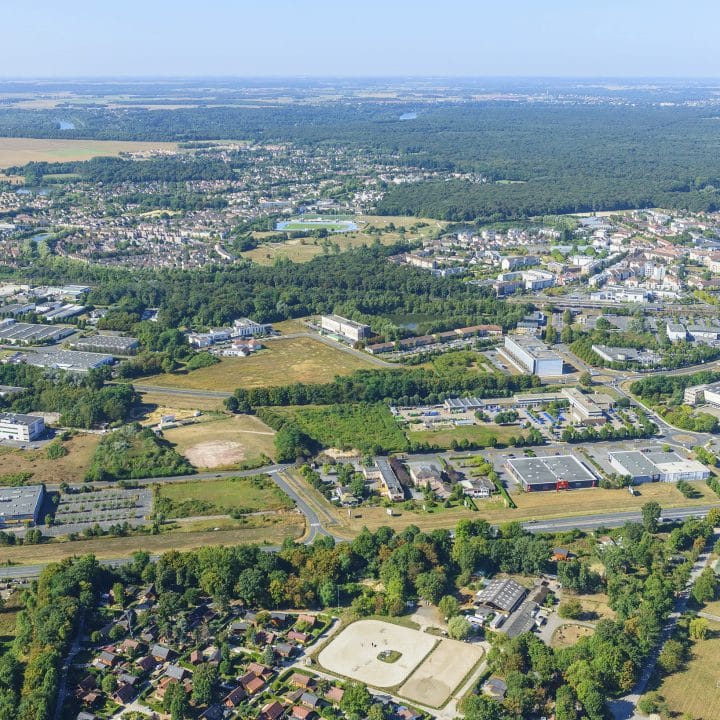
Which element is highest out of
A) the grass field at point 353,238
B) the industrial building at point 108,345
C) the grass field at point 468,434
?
the grass field at point 353,238

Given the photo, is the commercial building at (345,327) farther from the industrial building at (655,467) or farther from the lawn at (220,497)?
the industrial building at (655,467)

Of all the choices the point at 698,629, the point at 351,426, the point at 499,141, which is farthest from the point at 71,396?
the point at 499,141

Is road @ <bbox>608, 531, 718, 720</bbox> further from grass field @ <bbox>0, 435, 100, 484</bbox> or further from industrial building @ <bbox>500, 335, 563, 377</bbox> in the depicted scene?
grass field @ <bbox>0, 435, 100, 484</bbox>

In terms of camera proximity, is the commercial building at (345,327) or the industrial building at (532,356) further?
the commercial building at (345,327)

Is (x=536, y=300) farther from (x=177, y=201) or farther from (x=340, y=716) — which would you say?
(x=177, y=201)

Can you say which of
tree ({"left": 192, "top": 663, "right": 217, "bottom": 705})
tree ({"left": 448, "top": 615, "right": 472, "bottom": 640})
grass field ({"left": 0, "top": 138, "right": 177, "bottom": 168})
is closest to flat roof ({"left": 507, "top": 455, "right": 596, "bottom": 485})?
tree ({"left": 448, "top": 615, "right": 472, "bottom": 640})

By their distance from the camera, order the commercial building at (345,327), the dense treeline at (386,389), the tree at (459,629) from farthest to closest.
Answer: the commercial building at (345,327)
the dense treeline at (386,389)
the tree at (459,629)

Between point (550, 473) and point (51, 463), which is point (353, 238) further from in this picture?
point (550, 473)

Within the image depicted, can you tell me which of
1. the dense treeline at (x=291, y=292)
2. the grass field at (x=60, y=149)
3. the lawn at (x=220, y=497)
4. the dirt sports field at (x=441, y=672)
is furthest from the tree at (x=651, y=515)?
the grass field at (x=60, y=149)
